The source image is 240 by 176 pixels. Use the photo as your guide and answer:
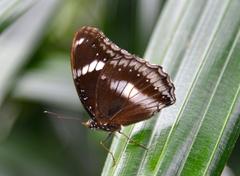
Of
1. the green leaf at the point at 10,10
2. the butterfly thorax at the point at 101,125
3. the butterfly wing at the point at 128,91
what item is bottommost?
the butterfly thorax at the point at 101,125

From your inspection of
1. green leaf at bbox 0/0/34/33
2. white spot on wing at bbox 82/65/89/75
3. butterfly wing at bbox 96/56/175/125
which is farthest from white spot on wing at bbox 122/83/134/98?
green leaf at bbox 0/0/34/33

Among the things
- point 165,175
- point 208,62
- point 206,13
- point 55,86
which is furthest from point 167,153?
point 55,86

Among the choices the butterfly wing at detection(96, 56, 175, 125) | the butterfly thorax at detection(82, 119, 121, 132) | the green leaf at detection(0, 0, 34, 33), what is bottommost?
the butterfly thorax at detection(82, 119, 121, 132)

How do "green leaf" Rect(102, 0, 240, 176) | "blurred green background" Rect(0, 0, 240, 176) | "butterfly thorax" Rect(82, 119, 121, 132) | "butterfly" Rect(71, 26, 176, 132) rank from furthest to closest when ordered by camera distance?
Answer: "blurred green background" Rect(0, 0, 240, 176) < "butterfly thorax" Rect(82, 119, 121, 132) < "butterfly" Rect(71, 26, 176, 132) < "green leaf" Rect(102, 0, 240, 176)

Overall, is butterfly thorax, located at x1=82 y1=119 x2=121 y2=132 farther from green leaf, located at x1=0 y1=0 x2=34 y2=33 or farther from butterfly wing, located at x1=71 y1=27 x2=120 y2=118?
green leaf, located at x1=0 y1=0 x2=34 y2=33

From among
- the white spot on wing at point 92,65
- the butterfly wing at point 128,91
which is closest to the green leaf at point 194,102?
the butterfly wing at point 128,91

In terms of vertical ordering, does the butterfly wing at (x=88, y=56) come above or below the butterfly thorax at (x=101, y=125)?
above

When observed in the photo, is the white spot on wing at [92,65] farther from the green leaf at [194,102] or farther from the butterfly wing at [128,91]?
the green leaf at [194,102]

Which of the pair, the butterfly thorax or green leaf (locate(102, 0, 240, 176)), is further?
the butterfly thorax
